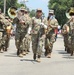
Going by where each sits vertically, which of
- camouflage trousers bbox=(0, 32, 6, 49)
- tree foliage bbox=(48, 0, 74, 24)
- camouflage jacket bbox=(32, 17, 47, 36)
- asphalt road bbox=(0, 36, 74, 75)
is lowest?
asphalt road bbox=(0, 36, 74, 75)

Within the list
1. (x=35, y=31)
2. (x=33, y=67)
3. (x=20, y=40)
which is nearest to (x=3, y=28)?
(x=20, y=40)

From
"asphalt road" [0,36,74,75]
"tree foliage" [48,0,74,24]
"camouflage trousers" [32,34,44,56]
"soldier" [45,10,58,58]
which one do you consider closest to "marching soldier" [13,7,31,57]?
"soldier" [45,10,58,58]

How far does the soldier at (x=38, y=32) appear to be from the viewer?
14.5 meters

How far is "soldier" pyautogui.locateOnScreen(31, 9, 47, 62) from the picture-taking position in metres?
14.5

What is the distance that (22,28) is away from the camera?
53.7ft

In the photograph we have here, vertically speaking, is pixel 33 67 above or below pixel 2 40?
below

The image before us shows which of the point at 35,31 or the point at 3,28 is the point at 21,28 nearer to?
the point at 35,31

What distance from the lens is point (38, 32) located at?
14.7 m

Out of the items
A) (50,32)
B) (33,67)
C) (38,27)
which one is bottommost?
(33,67)

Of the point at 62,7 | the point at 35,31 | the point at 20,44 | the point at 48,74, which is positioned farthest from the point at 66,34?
the point at 62,7

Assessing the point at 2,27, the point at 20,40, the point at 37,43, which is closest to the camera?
the point at 37,43

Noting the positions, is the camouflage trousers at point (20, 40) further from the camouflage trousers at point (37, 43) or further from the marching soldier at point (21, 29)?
the camouflage trousers at point (37, 43)

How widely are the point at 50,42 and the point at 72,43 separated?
965 mm

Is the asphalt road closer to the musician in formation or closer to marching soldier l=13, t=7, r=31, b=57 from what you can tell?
the musician in formation
